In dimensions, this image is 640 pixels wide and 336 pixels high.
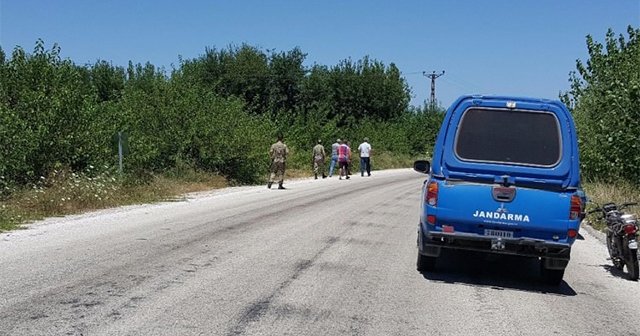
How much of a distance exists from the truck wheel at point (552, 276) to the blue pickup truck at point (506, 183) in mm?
14

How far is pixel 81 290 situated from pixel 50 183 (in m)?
10.3

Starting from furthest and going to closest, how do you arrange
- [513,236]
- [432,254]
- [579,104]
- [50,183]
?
[579,104]
[50,183]
[432,254]
[513,236]

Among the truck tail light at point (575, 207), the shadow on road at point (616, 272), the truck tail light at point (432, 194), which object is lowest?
the shadow on road at point (616, 272)

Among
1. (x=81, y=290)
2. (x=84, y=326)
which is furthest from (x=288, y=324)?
(x=81, y=290)

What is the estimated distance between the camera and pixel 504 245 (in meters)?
7.63

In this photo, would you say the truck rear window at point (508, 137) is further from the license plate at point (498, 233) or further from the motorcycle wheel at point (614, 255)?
the motorcycle wheel at point (614, 255)

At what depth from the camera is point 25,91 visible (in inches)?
668

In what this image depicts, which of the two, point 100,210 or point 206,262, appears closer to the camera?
point 206,262

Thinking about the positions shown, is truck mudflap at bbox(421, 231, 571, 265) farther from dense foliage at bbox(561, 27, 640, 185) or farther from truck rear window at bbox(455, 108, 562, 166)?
dense foliage at bbox(561, 27, 640, 185)

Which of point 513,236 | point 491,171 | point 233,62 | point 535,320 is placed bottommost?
point 535,320

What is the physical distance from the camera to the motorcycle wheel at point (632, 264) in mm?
8445

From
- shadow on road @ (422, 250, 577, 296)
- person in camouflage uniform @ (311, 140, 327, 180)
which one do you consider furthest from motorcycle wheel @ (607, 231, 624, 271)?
person in camouflage uniform @ (311, 140, 327, 180)

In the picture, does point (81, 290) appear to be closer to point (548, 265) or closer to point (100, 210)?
point (548, 265)

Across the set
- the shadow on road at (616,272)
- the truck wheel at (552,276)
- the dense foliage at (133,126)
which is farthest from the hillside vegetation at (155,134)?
the truck wheel at (552,276)
